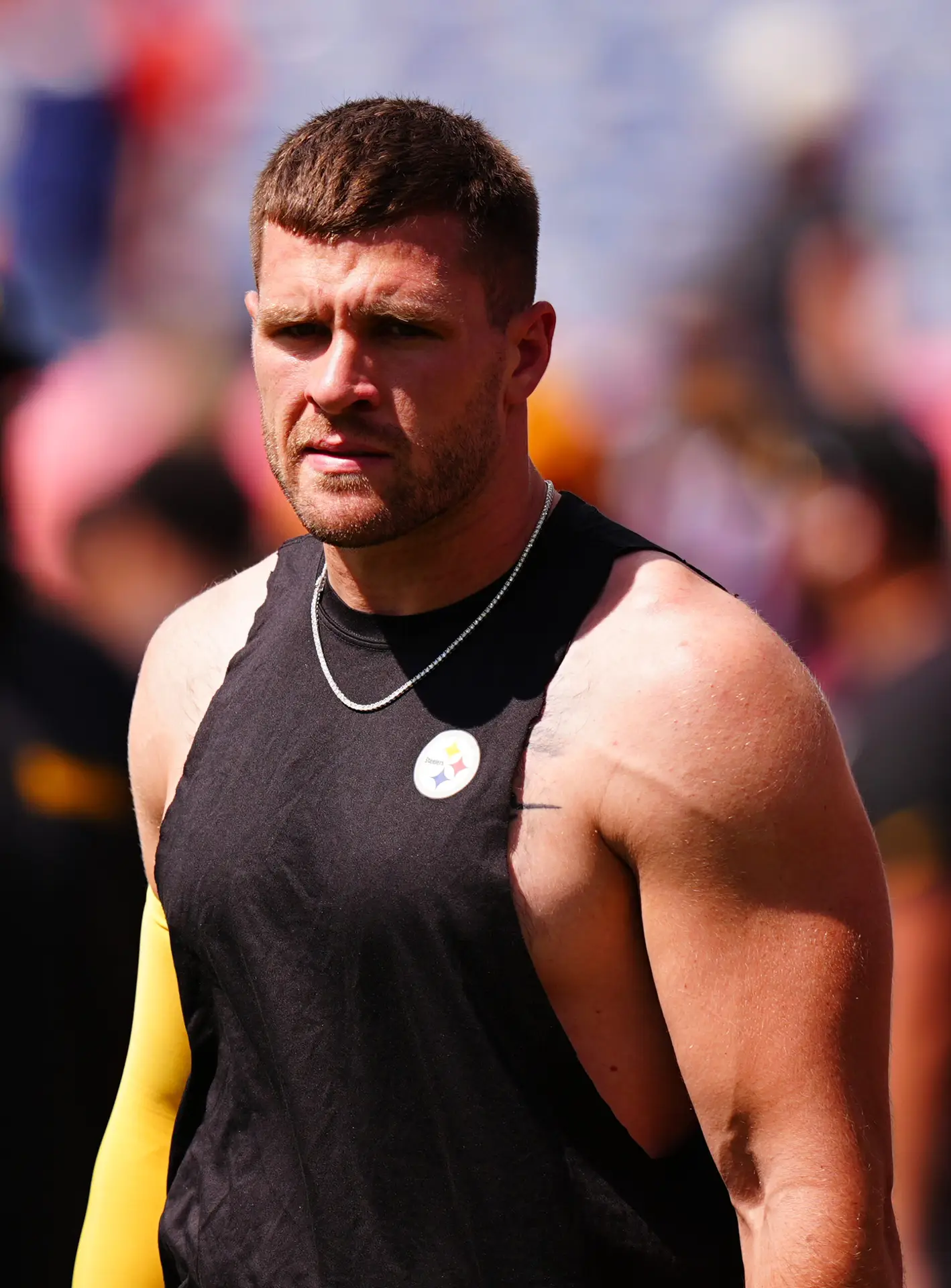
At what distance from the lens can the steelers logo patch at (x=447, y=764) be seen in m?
1.95

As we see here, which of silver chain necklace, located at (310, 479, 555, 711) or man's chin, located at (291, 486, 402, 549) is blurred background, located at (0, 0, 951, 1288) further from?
man's chin, located at (291, 486, 402, 549)

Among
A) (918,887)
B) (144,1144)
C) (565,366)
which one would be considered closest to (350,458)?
(144,1144)

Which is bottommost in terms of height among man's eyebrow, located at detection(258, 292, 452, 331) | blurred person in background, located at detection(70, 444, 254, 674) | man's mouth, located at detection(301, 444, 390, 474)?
blurred person in background, located at detection(70, 444, 254, 674)

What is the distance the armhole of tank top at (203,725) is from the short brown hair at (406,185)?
0.52 metres

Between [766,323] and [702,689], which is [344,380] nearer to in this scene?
[702,689]

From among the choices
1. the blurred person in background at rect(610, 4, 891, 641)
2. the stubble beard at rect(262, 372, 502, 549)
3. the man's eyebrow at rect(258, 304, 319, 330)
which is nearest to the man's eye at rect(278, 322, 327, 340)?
the man's eyebrow at rect(258, 304, 319, 330)

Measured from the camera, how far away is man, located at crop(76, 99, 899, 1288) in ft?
5.90

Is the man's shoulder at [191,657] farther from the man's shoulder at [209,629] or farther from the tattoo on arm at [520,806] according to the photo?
the tattoo on arm at [520,806]

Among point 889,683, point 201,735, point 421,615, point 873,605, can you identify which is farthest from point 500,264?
point 873,605

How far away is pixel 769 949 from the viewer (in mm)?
1797

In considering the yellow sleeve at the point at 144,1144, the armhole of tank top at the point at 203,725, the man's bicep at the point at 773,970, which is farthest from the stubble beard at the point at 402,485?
the yellow sleeve at the point at 144,1144

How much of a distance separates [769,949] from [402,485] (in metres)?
0.70

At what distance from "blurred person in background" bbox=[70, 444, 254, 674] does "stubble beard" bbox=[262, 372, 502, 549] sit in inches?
71.3

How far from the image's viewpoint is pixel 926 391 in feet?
14.4
